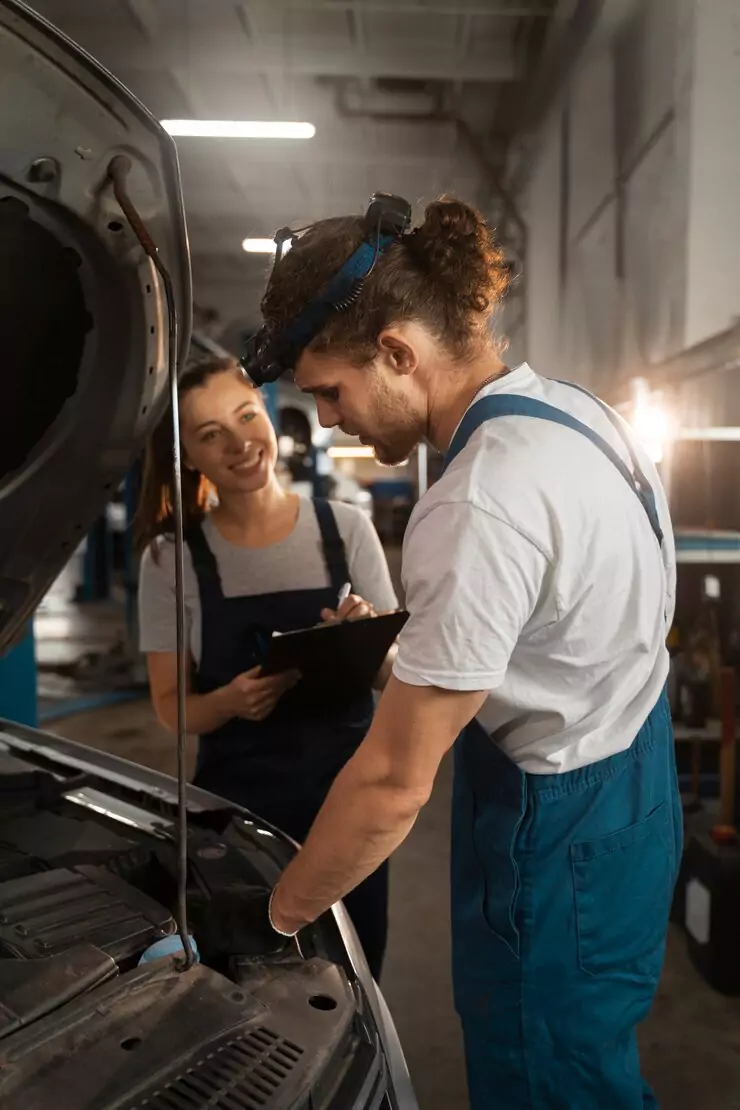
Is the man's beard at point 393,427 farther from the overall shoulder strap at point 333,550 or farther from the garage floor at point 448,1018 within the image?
the garage floor at point 448,1018

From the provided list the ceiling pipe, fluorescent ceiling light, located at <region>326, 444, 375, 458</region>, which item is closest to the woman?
the ceiling pipe

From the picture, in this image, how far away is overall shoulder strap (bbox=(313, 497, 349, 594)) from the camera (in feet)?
5.09

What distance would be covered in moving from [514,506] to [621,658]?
0.87ft

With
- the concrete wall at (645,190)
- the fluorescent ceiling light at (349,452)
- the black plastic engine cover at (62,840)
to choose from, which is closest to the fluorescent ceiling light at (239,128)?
the concrete wall at (645,190)

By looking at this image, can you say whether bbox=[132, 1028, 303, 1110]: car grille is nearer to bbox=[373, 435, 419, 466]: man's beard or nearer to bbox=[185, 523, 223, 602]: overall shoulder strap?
bbox=[373, 435, 419, 466]: man's beard

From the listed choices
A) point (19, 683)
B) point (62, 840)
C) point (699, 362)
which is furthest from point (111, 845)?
point (699, 362)

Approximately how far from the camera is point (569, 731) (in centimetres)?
95

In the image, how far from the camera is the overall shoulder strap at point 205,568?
4.90ft

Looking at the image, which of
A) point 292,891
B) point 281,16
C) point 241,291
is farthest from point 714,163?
point 241,291

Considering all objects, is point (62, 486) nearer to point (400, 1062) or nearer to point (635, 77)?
point (400, 1062)

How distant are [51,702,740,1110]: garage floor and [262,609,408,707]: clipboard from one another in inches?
42.1

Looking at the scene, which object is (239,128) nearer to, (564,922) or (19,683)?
(19,683)

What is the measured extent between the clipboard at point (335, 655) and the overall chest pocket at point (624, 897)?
0.48 metres

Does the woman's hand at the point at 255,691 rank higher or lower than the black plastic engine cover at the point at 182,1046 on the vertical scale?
higher
